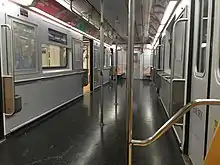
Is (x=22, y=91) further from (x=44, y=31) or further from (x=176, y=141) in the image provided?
(x=176, y=141)

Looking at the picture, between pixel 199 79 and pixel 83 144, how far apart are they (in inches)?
79.8

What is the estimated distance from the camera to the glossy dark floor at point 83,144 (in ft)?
9.68

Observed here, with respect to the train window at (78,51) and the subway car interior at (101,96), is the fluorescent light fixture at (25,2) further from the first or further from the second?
the train window at (78,51)

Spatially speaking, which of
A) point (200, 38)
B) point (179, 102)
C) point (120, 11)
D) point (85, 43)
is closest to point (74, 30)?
point (120, 11)

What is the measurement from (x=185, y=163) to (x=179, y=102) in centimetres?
97

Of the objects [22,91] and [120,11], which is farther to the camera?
[120,11]

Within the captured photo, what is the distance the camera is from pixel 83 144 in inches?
138

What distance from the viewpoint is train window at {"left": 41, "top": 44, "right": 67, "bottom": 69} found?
5.66m

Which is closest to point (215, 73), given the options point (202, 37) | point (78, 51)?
point (202, 37)

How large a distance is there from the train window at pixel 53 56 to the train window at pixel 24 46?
2.42 feet

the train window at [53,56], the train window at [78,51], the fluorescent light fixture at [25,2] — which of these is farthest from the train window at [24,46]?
the train window at [78,51]

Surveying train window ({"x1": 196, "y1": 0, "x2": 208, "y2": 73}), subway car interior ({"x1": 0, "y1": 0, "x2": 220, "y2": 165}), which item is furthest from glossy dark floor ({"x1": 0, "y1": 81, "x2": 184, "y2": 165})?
train window ({"x1": 196, "y1": 0, "x2": 208, "y2": 73})

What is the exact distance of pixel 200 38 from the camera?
8.63ft

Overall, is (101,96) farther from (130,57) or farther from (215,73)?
(130,57)
